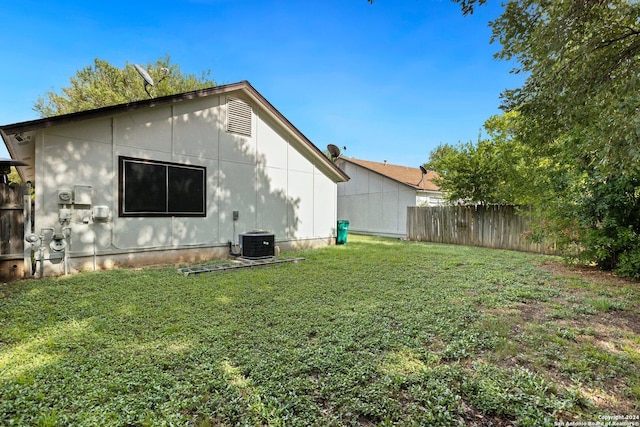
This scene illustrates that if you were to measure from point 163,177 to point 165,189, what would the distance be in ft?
0.93

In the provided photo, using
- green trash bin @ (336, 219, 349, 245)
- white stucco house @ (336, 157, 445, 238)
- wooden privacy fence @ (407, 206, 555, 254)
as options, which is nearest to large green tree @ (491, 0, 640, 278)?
wooden privacy fence @ (407, 206, 555, 254)

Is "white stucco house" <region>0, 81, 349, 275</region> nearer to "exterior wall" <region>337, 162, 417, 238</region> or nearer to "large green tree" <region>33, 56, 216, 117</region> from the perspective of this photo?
"exterior wall" <region>337, 162, 417, 238</region>

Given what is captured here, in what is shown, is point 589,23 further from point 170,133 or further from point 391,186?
point 391,186

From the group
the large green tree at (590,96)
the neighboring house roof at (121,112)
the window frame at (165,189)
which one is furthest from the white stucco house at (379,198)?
the large green tree at (590,96)

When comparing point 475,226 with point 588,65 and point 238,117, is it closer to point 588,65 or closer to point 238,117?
point 588,65

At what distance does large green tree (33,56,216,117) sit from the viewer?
733 inches

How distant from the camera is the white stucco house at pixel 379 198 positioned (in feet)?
48.5

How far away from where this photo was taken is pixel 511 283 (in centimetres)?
547

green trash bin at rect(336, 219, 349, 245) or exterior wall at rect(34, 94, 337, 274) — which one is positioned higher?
exterior wall at rect(34, 94, 337, 274)

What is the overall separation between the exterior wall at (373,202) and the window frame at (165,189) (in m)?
10.2

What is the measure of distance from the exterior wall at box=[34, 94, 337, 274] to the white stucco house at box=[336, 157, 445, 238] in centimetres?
507

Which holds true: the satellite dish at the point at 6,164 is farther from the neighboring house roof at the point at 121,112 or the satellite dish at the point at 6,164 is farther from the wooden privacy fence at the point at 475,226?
the wooden privacy fence at the point at 475,226

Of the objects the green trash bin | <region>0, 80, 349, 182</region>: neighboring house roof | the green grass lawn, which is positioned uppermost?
<region>0, 80, 349, 182</region>: neighboring house roof

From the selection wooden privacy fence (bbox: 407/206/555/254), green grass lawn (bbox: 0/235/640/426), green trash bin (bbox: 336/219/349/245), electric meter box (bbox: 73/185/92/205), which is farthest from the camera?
green trash bin (bbox: 336/219/349/245)
